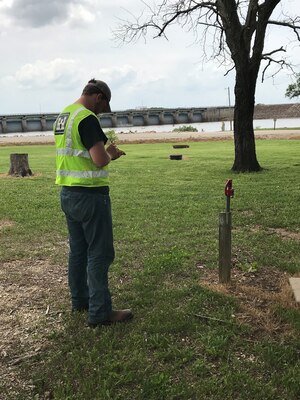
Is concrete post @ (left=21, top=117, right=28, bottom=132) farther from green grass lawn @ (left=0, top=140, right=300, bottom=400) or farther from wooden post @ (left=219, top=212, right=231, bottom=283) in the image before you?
wooden post @ (left=219, top=212, right=231, bottom=283)

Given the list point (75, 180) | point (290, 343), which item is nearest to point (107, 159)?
point (75, 180)

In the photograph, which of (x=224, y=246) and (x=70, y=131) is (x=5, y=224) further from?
(x=70, y=131)

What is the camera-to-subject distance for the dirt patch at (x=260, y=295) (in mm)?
3668

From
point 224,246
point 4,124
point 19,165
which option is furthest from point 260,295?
point 4,124

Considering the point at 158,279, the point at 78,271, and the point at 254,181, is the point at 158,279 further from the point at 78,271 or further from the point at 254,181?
the point at 254,181

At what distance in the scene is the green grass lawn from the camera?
2945 mm

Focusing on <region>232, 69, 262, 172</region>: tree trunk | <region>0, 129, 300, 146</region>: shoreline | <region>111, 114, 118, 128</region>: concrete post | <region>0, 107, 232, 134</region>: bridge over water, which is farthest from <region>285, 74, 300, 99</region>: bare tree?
<region>111, 114, 118, 128</region>: concrete post

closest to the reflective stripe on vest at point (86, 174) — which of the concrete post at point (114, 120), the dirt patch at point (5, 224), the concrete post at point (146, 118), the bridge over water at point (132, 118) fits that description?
the dirt patch at point (5, 224)

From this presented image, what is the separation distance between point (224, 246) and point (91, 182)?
162cm

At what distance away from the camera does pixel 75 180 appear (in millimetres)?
3518

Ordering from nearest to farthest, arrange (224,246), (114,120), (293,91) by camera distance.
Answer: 1. (224,246)
2. (293,91)
3. (114,120)

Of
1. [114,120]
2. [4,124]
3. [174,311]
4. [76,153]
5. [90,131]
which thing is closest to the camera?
[90,131]

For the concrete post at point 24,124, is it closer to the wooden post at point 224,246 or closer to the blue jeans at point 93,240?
the wooden post at point 224,246

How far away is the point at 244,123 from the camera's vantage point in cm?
1355
